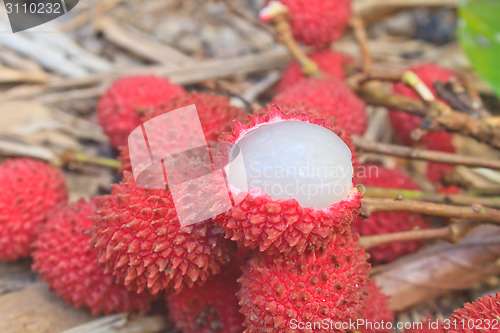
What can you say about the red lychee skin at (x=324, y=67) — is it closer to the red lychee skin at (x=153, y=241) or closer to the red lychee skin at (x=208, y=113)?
the red lychee skin at (x=208, y=113)

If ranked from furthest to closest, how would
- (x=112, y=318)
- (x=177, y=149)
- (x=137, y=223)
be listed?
1. (x=112, y=318)
2. (x=177, y=149)
3. (x=137, y=223)

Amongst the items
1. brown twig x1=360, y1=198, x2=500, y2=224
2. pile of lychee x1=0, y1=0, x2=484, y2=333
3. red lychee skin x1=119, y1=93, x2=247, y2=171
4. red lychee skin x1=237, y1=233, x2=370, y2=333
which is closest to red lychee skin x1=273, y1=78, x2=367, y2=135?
pile of lychee x1=0, y1=0, x2=484, y2=333

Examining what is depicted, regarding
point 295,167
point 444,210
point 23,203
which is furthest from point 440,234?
point 23,203

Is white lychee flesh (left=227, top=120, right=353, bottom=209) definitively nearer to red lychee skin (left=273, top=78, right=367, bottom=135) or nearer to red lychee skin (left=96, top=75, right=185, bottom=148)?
red lychee skin (left=273, top=78, right=367, bottom=135)

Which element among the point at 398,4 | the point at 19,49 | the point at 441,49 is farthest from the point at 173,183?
the point at 441,49

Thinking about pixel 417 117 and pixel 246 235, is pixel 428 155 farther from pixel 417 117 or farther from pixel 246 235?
pixel 246 235

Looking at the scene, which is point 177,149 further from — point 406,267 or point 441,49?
point 441,49
